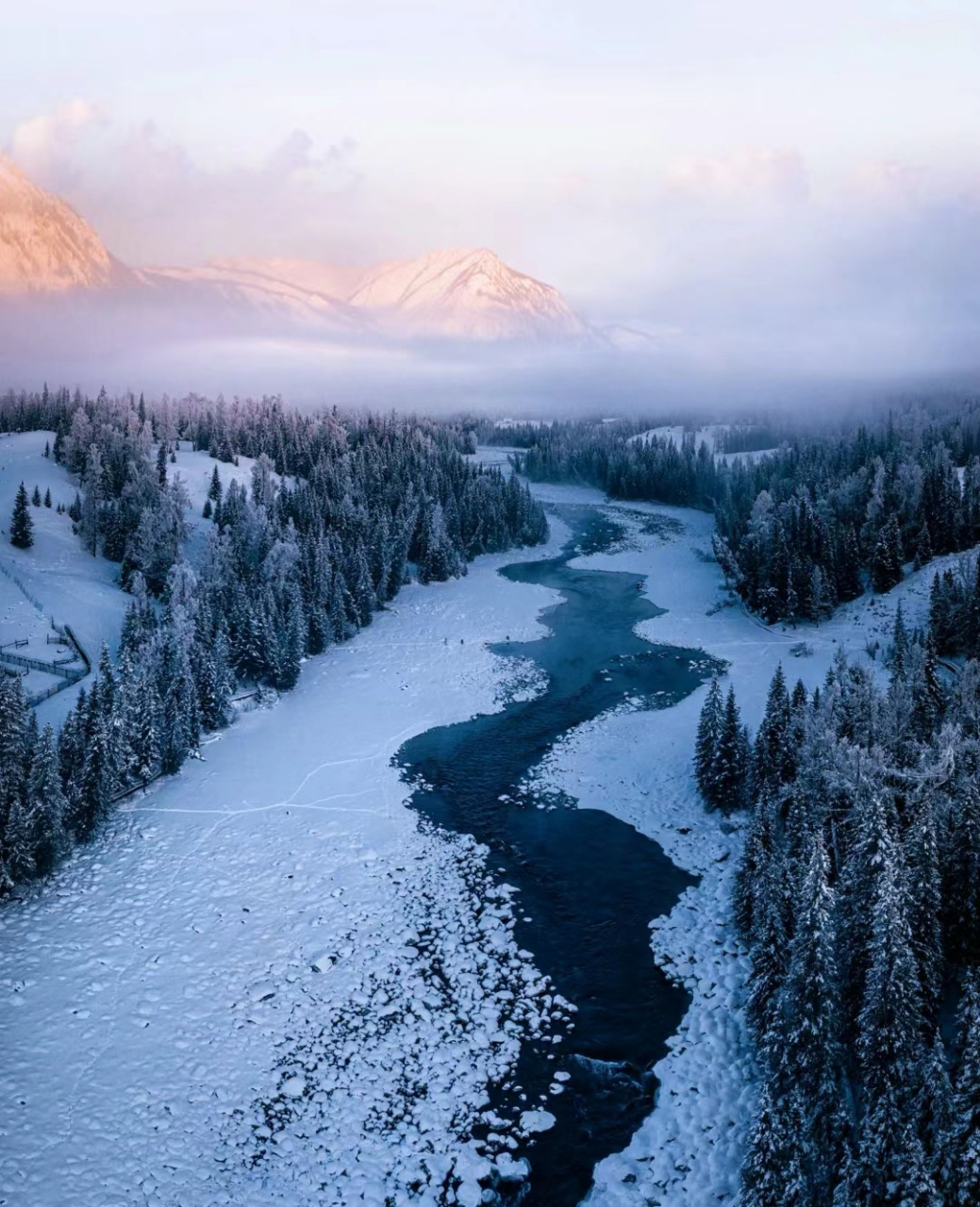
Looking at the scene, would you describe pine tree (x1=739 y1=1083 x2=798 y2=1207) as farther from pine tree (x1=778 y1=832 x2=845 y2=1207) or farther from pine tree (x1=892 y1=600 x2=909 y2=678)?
pine tree (x1=892 y1=600 x2=909 y2=678)

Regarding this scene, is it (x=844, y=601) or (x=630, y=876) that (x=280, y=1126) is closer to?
(x=630, y=876)

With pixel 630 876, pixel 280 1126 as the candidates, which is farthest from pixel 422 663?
pixel 280 1126

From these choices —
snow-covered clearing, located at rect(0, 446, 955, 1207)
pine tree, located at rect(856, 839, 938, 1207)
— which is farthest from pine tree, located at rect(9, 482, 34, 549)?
pine tree, located at rect(856, 839, 938, 1207)

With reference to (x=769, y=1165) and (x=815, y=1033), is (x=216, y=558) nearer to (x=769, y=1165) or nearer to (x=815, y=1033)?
(x=815, y=1033)

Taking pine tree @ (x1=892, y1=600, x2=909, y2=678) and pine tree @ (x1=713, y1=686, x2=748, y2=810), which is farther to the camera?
pine tree @ (x1=892, y1=600, x2=909, y2=678)

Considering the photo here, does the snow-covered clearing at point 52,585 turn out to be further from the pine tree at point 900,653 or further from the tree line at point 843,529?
the tree line at point 843,529
